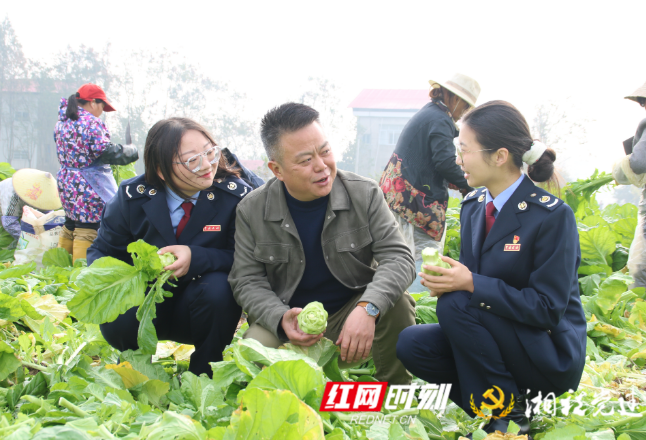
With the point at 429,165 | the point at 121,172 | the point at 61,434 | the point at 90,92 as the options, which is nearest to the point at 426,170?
the point at 429,165

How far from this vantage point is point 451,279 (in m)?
1.69

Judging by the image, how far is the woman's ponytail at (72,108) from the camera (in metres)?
4.39

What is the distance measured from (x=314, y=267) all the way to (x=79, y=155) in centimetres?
344

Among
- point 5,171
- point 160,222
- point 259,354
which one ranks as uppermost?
point 160,222

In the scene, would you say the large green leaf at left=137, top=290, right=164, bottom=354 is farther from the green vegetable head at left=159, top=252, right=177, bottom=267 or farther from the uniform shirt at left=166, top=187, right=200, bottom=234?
the uniform shirt at left=166, top=187, right=200, bottom=234

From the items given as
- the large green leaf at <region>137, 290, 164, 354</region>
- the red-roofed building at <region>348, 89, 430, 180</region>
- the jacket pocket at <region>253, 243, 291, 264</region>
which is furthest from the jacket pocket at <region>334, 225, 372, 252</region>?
the red-roofed building at <region>348, 89, 430, 180</region>

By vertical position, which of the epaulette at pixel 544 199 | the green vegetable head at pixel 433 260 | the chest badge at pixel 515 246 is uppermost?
the epaulette at pixel 544 199

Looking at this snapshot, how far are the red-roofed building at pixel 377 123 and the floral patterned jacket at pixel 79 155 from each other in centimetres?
1143

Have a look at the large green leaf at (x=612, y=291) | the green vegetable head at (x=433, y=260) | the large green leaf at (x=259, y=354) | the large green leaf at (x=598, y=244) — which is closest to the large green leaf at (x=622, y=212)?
the large green leaf at (x=598, y=244)

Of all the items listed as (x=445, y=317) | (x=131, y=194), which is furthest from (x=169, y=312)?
(x=445, y=317)

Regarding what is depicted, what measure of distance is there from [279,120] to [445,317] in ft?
3.55

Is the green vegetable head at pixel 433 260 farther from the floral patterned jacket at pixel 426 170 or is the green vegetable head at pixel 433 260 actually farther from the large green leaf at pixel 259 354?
the floral patterned jacket at pixel 426 170

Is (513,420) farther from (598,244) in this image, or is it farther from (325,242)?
(598,244)

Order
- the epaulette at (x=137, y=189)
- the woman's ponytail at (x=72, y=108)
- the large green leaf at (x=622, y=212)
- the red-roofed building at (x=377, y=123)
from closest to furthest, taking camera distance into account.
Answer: the epaulette at (x=137, y=189), the woman's ponytail at (x=72, y=108), the large green leaf at (x=622, y=212), the red-roofed building at (x=377, y=123)
